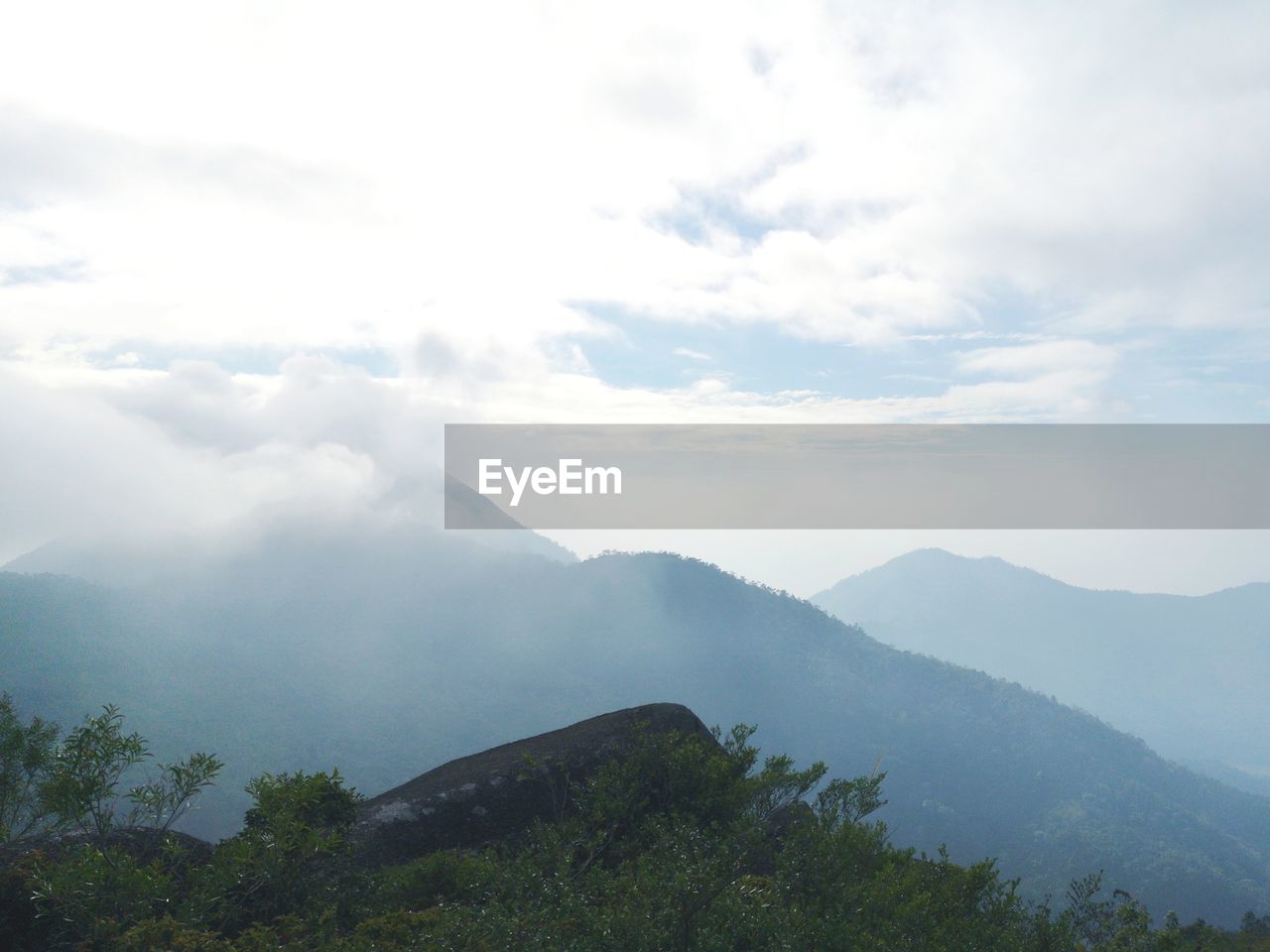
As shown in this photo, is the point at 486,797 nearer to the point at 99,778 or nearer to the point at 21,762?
the point at 99,778

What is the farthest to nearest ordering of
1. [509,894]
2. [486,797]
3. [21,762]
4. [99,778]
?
[486,797] → [21,762] → [509,894] → [99,778]

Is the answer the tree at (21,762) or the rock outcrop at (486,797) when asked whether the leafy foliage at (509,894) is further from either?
the tree at (21,762)

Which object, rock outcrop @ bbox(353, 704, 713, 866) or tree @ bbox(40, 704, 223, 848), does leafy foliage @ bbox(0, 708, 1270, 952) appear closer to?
tree @ bbox(40, 704, 223, 848)

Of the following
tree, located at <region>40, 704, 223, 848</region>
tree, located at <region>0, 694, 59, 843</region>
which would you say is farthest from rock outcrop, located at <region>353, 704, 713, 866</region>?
tree, located at <region>0, 694, 59, 843</region>

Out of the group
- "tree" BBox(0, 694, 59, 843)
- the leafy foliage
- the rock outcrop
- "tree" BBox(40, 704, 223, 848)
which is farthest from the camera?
"tree" BBox(0, 694, 59, 843)

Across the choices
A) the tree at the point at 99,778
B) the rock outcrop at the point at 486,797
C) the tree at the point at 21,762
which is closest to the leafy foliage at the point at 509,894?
the tree at the point at 99,778

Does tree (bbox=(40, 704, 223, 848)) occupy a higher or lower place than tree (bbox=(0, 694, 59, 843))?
higher

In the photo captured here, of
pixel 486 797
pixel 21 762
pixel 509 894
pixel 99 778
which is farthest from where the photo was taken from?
pixel 486 797

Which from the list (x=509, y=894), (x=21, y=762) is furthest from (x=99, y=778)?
(x=21, y=762)

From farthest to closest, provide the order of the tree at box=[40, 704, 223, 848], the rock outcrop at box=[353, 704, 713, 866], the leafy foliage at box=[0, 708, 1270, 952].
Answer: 1. the rock outcrop at box=[353, 704, 713, 866]
2. the tree at box=[40, 704, 223, 848]
3. the leafy foliage at box=[0, 708, 1270, 952]
